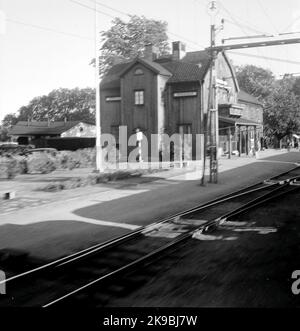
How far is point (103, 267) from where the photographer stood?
6.80 meters

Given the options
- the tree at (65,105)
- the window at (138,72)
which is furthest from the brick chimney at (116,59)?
the tree at (65,105)

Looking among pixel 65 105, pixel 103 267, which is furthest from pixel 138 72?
pixel 65 105

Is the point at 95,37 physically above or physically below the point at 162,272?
above

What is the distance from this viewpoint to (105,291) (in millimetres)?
5707

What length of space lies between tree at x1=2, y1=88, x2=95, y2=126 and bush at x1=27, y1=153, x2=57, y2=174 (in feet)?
220

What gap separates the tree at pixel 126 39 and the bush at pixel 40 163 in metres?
33.1

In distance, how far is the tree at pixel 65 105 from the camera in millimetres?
95688

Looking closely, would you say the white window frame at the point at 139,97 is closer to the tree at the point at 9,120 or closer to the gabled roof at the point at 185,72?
the gabled roof at the point at 185,72

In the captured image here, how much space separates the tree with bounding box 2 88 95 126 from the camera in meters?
95.7

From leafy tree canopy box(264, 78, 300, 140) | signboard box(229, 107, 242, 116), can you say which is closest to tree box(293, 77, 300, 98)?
leafy tree canopy box(264, 78, 300, 140)
